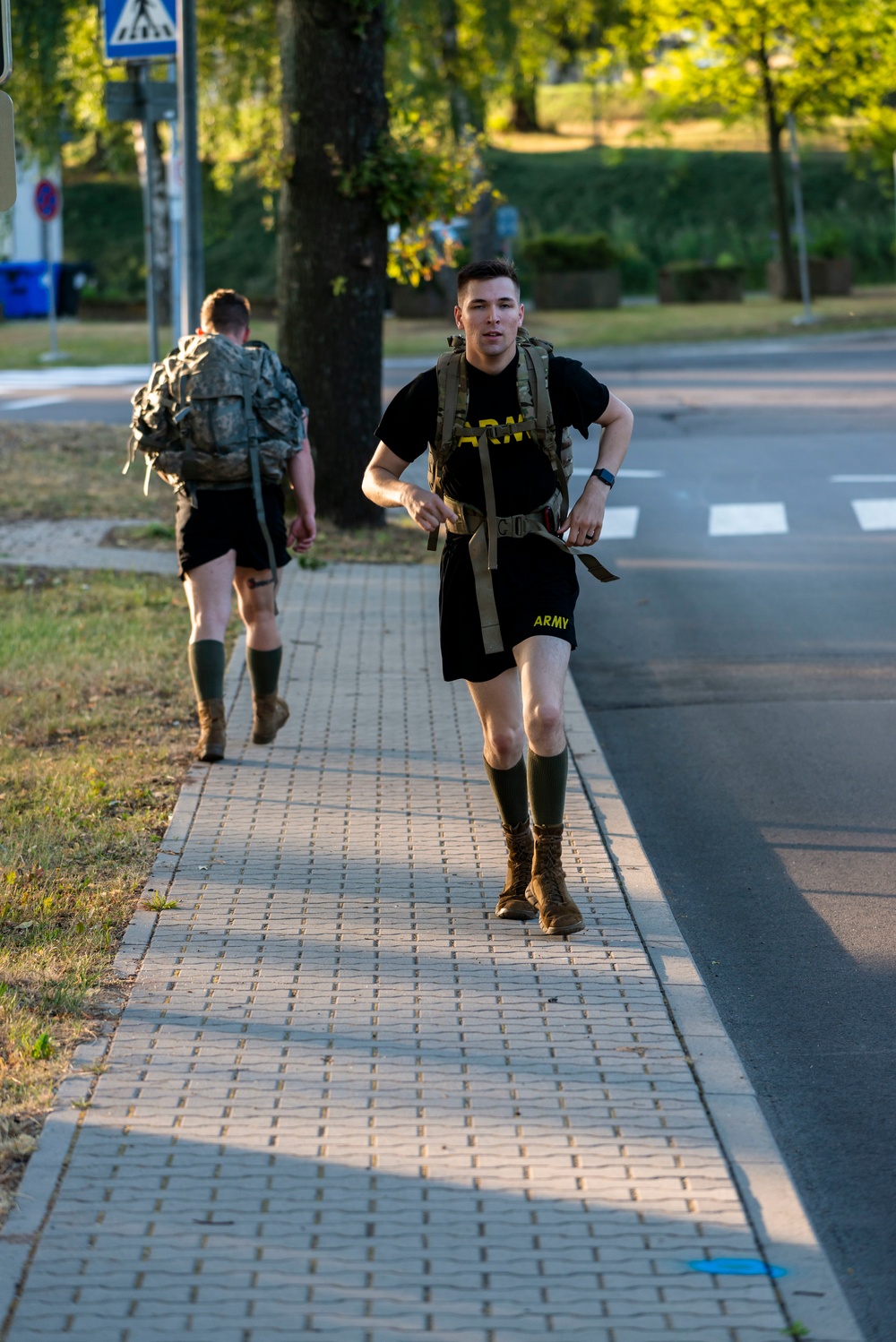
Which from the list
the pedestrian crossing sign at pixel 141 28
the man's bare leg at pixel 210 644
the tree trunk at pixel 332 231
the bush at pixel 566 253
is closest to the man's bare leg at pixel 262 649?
the man's bare leg at pixel 210 644

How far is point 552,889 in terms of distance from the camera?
18.0ft

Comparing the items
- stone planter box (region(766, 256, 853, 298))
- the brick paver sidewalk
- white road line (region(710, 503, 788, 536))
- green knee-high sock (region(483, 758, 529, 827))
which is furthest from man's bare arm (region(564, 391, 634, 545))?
stone planter box (region(766, 256, 853, 298))

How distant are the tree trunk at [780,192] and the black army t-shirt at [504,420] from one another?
37.4 metres

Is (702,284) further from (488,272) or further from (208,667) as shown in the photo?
(488,272)

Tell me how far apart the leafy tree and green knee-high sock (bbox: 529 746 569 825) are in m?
37.0

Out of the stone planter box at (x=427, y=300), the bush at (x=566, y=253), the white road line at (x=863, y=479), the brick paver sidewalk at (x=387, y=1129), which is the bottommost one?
the brick paver sidewalk at (x=387, y=1129)

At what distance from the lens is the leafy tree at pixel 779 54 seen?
133ft

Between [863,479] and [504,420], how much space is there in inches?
477

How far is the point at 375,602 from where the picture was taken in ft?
37.8

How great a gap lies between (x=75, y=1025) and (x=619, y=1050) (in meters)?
1.39

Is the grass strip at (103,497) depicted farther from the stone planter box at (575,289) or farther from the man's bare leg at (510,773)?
the stone planter box at (575,289)

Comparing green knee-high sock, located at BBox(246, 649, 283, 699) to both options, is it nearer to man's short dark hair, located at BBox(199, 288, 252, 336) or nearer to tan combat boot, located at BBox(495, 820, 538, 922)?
man's short dark hair, located at BBox(199, 288, 252, 336)

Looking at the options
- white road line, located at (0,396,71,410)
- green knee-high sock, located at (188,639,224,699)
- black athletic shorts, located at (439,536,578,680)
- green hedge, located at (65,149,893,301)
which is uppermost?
green hedge, located at (65,149,893,301)

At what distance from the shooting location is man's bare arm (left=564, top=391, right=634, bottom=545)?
5.39 m
